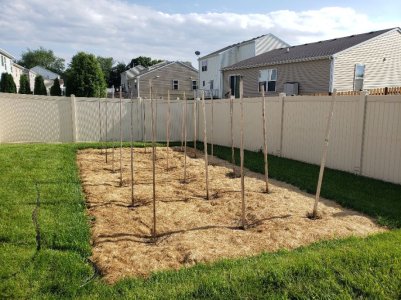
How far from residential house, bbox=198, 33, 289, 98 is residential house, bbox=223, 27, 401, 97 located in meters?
8.46

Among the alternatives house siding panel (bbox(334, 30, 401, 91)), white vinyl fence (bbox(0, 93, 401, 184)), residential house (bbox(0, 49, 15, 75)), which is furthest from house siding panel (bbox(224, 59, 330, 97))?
residential house (bbox(0, 49, 15, 75))

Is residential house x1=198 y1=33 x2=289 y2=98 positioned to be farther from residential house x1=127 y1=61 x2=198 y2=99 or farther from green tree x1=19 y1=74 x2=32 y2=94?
green tree x1=19 y1=74 x2=32 y2=94

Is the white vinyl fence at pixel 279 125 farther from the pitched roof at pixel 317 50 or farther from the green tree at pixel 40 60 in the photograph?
the green tree at pixel 40 60

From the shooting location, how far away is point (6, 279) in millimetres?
3352

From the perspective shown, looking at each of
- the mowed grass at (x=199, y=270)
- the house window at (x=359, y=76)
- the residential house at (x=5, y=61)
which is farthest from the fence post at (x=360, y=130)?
the residential house at (x=5, y=61)

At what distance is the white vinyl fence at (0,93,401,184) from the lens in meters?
7.42

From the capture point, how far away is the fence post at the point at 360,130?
780 centimetres

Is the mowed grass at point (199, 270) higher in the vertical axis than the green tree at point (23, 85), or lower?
lower

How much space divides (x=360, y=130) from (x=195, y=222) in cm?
470

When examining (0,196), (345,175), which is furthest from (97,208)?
(345,175)

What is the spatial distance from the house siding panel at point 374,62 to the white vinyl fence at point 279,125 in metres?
8.06

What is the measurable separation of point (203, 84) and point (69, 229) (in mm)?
32116

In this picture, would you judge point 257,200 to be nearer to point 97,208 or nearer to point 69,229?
point 97,208

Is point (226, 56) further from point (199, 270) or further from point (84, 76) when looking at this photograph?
point (199, 270)
